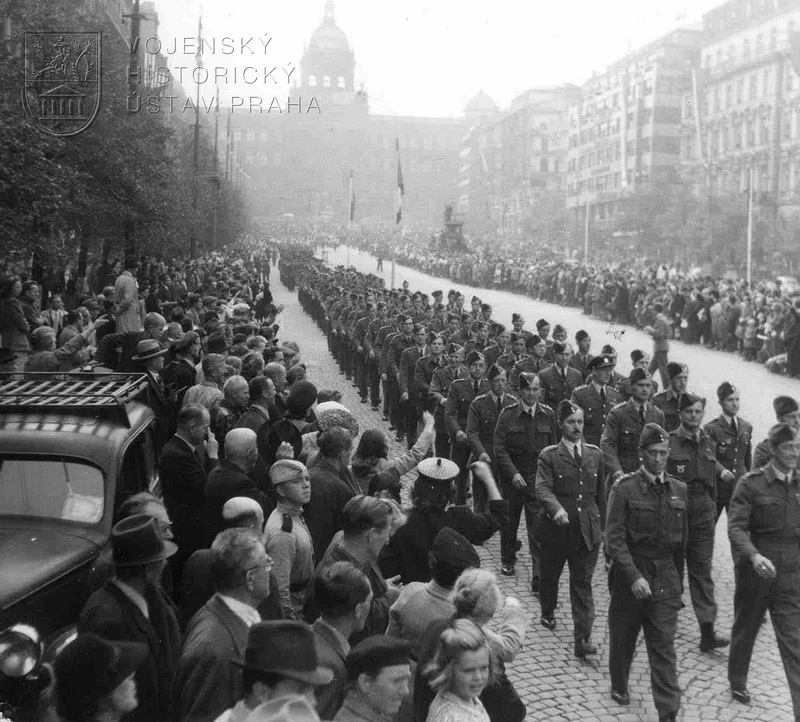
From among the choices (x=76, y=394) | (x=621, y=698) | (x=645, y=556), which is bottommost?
(x=621, y=698)

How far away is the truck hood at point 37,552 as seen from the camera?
479cm

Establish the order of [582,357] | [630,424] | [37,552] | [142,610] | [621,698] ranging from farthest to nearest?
[582,357] < [630,424] < [621,698] < [37,552] < [142,610]

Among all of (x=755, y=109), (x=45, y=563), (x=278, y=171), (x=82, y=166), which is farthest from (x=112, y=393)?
(x=278, y=171)

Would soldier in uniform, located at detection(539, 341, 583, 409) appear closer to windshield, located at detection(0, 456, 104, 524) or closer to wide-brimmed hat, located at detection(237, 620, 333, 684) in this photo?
windshield, located at detection(0, 456, 104, 524)

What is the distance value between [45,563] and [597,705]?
341cm

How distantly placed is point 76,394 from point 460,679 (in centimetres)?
390

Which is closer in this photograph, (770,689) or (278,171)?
(770,689)

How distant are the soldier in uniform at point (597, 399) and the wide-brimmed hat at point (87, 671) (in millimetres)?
7594

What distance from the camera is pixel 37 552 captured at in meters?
5.17

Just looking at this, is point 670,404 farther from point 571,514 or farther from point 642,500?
point 642,500

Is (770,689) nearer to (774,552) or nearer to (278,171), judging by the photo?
(774,552)

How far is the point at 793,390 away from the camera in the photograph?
20.4m

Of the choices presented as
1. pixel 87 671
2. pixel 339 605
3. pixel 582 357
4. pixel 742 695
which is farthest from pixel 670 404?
pixel 87 671

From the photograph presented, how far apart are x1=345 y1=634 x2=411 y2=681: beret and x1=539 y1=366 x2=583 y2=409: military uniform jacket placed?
8.37 metres
